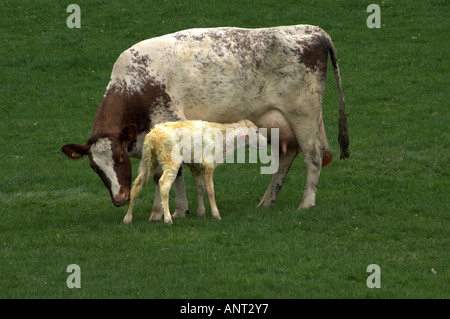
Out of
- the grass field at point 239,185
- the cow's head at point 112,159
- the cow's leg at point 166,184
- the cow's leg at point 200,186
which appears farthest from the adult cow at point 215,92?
the grass field at point 239,185

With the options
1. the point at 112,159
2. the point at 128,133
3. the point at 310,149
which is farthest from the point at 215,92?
the point at 112,159

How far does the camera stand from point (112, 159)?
12516 mm

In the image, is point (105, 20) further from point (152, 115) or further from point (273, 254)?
point (273, 254)

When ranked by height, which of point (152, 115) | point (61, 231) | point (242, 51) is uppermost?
point (242, 51)

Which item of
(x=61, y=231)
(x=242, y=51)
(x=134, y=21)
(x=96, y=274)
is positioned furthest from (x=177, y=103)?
(x=134, y=21)

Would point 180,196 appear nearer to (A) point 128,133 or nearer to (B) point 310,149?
(A) point 128,133

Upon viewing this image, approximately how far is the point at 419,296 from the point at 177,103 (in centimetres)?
Result: 555

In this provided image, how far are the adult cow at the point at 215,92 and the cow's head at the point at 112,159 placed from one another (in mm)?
16

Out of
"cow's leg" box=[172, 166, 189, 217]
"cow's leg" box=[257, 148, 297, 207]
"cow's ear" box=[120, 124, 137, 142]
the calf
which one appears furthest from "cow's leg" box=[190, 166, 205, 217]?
"cow's leg" box=[257, 148, 297, 207]

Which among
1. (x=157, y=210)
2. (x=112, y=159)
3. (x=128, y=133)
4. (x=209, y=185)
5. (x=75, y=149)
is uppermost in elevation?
(x=128, y=133)

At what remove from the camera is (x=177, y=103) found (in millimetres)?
13172

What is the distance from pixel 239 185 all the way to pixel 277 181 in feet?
6.43

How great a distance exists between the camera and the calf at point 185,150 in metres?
12.5

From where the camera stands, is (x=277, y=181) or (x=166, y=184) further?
(x=277, y=181)
